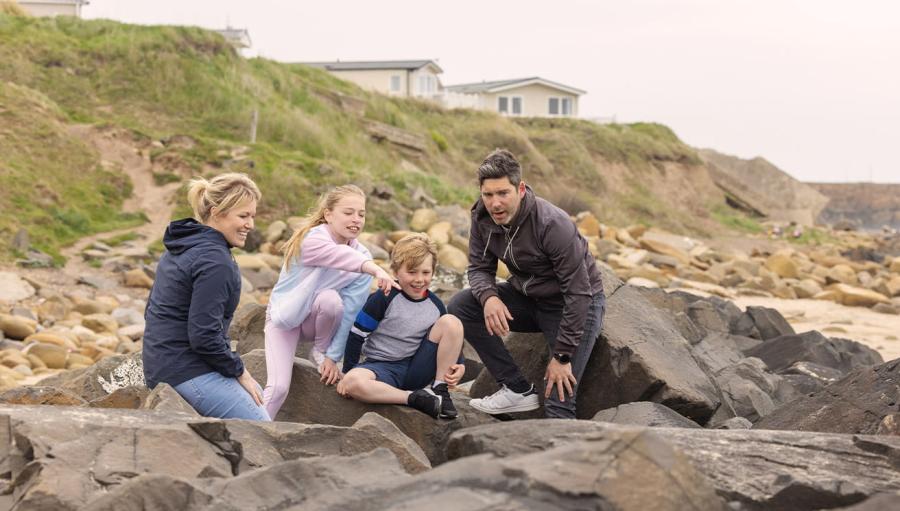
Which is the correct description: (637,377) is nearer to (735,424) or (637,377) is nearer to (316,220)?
(735,424)

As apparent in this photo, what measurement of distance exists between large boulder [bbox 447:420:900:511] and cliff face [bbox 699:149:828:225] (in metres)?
46.2

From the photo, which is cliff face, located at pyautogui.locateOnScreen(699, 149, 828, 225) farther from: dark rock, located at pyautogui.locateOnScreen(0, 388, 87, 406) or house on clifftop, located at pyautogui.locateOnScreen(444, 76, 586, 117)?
dark rock, located at pyautogui.locateOnScreen(0, 388, 87, 406)

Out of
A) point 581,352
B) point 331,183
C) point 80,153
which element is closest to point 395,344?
point 581,352

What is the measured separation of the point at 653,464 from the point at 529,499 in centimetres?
37

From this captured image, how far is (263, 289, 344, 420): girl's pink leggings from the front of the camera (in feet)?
18.3

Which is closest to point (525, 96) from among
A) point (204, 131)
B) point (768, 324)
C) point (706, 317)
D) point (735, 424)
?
point (204, 131)

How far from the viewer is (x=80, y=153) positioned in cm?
2144

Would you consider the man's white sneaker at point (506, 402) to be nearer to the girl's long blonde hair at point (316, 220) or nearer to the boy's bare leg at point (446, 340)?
the boy's bare leg at point (446, 340)

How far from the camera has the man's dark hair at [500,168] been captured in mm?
5395

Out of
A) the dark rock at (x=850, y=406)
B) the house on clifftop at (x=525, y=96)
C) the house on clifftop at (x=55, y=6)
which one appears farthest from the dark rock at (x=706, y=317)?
the house on clifftop at (x=525, y=96)

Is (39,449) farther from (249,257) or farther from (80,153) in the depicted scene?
(80,153)

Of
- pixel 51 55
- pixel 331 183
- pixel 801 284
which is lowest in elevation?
pixel 801 284

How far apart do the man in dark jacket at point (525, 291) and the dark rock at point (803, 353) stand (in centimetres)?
452

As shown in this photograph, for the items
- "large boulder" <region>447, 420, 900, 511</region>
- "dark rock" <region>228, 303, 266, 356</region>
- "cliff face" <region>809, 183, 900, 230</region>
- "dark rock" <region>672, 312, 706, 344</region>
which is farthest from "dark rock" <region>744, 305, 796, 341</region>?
"cliff face" <region>809, 183, 900, 230</region>
